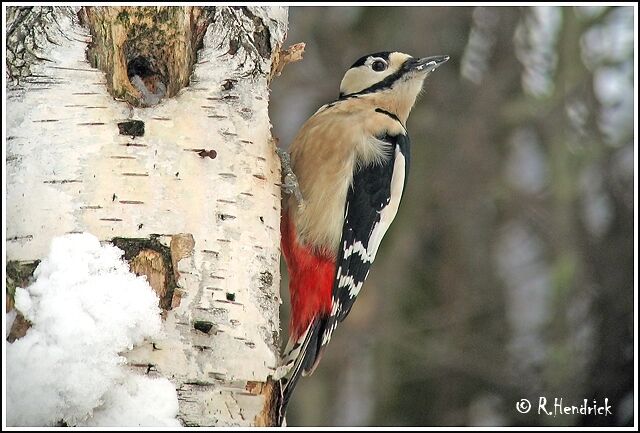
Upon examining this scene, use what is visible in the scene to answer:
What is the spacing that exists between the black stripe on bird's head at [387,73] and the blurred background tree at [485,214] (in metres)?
1.38

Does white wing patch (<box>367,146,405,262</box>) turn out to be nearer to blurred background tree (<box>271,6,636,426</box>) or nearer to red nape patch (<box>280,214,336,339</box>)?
red nape patch (<box>280,214,336,339</box>)

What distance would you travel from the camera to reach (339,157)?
3170 millimetres

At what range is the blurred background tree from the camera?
16.1 ft

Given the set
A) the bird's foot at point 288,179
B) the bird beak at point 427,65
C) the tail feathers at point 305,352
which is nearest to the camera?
the bird's foot at point 288,179

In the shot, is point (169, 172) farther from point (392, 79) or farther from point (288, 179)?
point (392, 79)

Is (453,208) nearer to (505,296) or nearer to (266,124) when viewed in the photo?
(505,296)

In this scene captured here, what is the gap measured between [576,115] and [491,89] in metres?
0.48

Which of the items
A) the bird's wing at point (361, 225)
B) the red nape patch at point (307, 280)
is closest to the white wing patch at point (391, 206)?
the bird's wing at point (361, 225)

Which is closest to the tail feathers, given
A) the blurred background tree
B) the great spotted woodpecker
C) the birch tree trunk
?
the great spotted woodpecker

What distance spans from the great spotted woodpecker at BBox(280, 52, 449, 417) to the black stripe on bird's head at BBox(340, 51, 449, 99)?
26 cm

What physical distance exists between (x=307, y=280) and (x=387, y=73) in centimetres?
89

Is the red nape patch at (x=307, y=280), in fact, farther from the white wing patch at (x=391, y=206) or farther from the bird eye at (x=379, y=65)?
the bird eye at (x=379, y=65)

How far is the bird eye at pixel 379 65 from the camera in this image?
11.8ft

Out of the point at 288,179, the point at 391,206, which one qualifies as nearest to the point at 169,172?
the point at 288,179
